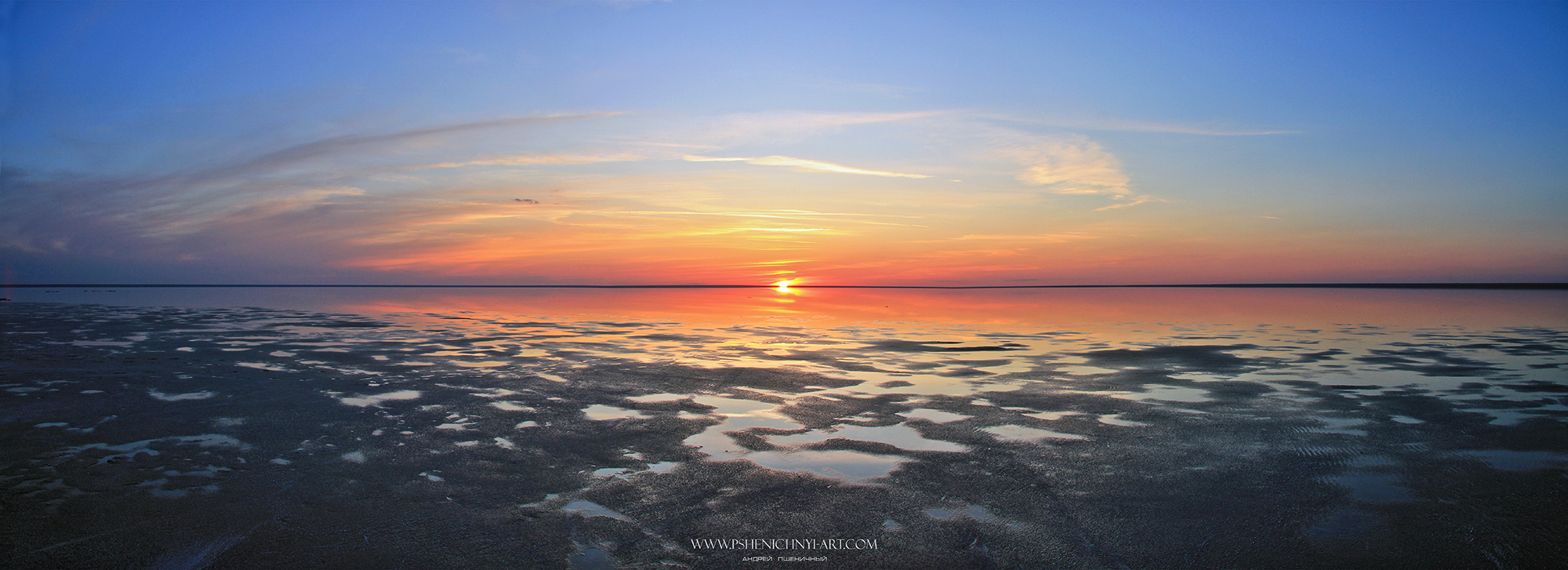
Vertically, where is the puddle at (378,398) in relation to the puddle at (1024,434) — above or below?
above

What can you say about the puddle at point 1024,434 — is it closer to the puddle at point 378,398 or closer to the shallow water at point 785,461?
the shallow water at point 785,461

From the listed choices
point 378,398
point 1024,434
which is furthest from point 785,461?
point 378,398

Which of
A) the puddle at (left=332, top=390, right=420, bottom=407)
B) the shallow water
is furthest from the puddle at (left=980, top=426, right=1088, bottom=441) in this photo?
the puddle at (left=332, top=390, right=420, bottom=407)

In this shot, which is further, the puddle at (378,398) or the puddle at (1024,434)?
the puddle at (378,398)

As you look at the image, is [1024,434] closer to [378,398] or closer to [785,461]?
[785,461]

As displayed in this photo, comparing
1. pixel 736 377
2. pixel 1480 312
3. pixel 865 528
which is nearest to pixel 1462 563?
pixel 865 528

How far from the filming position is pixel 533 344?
2019cm

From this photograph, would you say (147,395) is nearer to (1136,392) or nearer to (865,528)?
(865,528)

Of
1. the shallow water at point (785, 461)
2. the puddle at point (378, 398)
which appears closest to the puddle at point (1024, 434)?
the shallow water at point (785, 461)

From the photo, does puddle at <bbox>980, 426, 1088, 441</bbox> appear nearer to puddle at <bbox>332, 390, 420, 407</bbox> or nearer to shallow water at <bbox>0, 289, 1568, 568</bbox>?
shallow water at <bbox>0, 289, 1568, 568</bbox>

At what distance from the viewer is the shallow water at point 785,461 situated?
5.16 m

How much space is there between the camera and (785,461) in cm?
749

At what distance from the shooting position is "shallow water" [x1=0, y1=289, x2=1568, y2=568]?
516cm

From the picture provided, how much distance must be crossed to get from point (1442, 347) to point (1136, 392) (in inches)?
521
